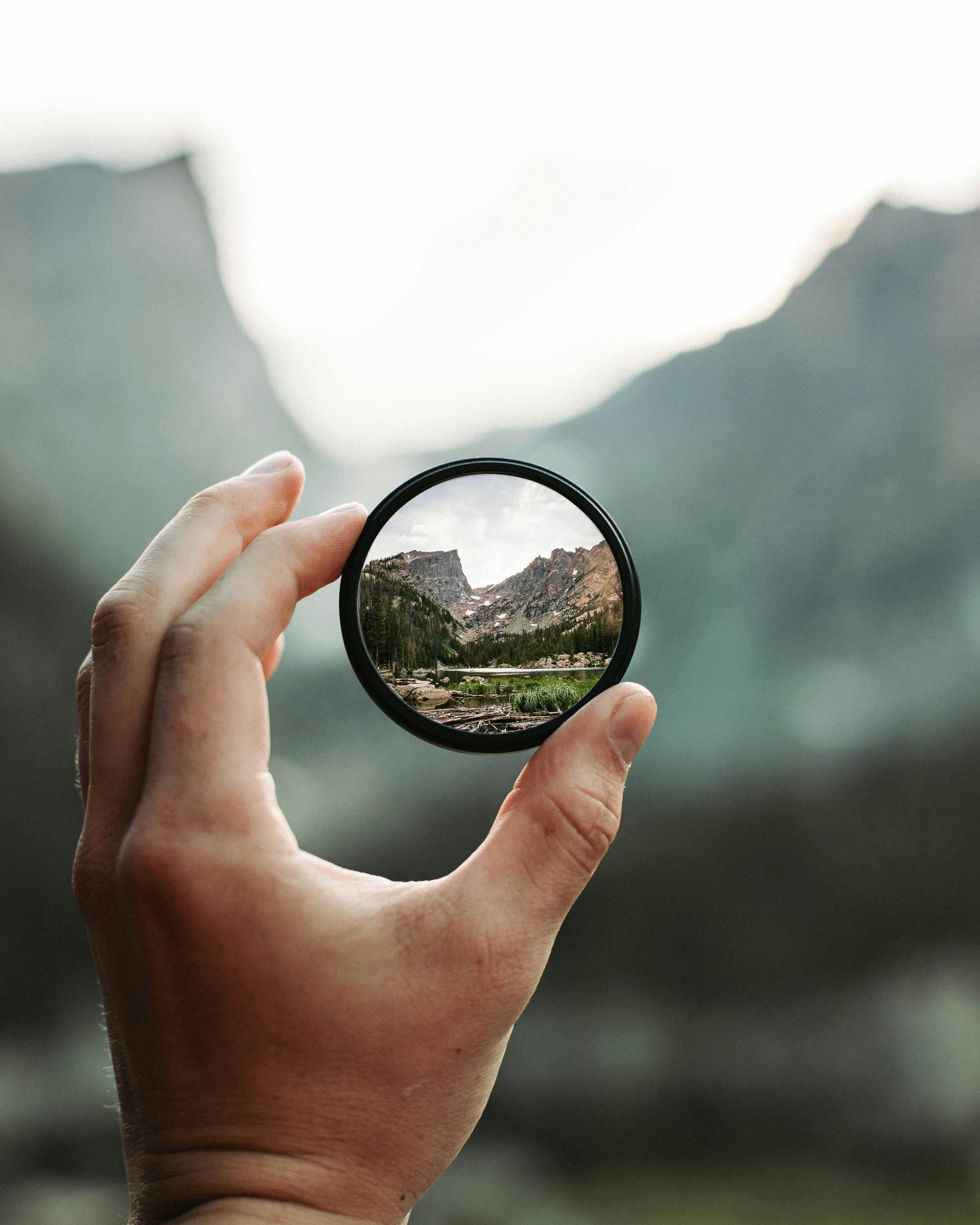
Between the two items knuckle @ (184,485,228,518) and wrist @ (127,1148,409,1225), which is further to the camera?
knuckle @ (184,485,228,518)

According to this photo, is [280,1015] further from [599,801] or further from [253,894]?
[599,801]

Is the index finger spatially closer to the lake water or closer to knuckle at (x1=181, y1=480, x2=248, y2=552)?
knuckle at (x1=181, y1=480, x2=248, y2=552)

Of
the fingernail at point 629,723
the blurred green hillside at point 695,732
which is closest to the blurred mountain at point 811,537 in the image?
the blurred green hillside at point 695,732

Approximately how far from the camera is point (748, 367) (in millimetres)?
2740

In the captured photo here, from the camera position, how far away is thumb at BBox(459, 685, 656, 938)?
1033 mm

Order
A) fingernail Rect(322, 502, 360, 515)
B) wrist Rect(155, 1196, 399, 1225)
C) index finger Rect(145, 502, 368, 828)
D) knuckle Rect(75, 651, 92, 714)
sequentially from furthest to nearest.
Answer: fingernail Rect(322, 502, 360, 515) < knuckle Rect(75, 651, 92, 714) < index finger Rect(145, 502, 368, 828) < wrist Rect(155, 1196, 399, 1225)

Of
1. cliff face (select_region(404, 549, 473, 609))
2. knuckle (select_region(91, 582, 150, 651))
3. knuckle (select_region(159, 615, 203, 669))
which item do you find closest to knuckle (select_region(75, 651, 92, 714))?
knuckle (select_region(91, 582, 150, 651))

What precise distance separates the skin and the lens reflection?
0.93 ft

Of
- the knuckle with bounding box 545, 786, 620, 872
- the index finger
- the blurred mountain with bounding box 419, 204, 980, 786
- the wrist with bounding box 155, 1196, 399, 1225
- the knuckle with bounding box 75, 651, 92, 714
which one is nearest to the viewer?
the wrist with bounding box 155, 1196, 399, 1225

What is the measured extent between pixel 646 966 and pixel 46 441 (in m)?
3.10

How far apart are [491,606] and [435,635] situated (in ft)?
0.39

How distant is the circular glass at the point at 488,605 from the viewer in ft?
4.35

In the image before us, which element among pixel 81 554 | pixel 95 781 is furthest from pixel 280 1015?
pixel 81 554

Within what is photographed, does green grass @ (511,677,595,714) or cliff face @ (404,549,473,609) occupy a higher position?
cliff face @ (404,549,473,609)
